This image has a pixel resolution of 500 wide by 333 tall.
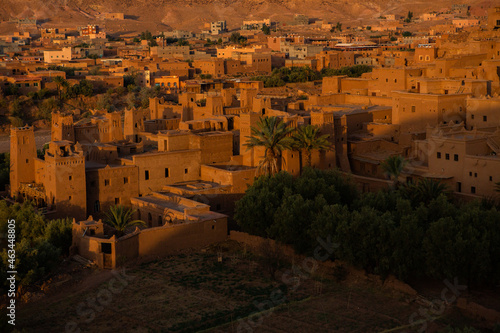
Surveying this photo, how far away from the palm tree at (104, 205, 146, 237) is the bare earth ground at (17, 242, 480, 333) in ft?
6.68

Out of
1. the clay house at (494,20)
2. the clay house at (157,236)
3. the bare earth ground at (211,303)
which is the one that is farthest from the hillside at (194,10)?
the bare earth ground at (211,303)

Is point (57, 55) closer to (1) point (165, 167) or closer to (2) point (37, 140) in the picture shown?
(2) point (37, 140)

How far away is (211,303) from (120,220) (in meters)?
5.24

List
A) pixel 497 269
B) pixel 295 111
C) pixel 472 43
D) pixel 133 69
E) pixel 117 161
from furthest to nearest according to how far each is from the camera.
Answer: pixel 133 69, pixel 472 43, pixel 295 111, pixel 117 161, pixel 497 269

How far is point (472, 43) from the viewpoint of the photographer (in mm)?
38812

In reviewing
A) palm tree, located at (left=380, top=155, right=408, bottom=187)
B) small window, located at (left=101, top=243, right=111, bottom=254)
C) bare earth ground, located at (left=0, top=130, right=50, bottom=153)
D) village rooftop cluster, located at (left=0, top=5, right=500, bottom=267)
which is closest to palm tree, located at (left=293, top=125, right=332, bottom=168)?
village rooftop cluster, located at (left=0, top=5, right=500, bottom=267)

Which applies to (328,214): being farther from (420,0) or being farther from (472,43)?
(420,0)

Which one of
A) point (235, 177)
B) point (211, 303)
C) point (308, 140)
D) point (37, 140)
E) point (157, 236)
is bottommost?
point (211, 303)

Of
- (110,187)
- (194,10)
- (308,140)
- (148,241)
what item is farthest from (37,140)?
(194,10)

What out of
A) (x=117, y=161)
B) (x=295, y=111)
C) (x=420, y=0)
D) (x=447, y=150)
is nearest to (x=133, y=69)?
(x=295, y=111)

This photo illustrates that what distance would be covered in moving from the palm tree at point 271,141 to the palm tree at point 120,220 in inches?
179

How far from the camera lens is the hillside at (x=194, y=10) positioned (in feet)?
419

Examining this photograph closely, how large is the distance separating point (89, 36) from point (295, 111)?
68572 mm

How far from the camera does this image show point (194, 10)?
137250 millimetres
